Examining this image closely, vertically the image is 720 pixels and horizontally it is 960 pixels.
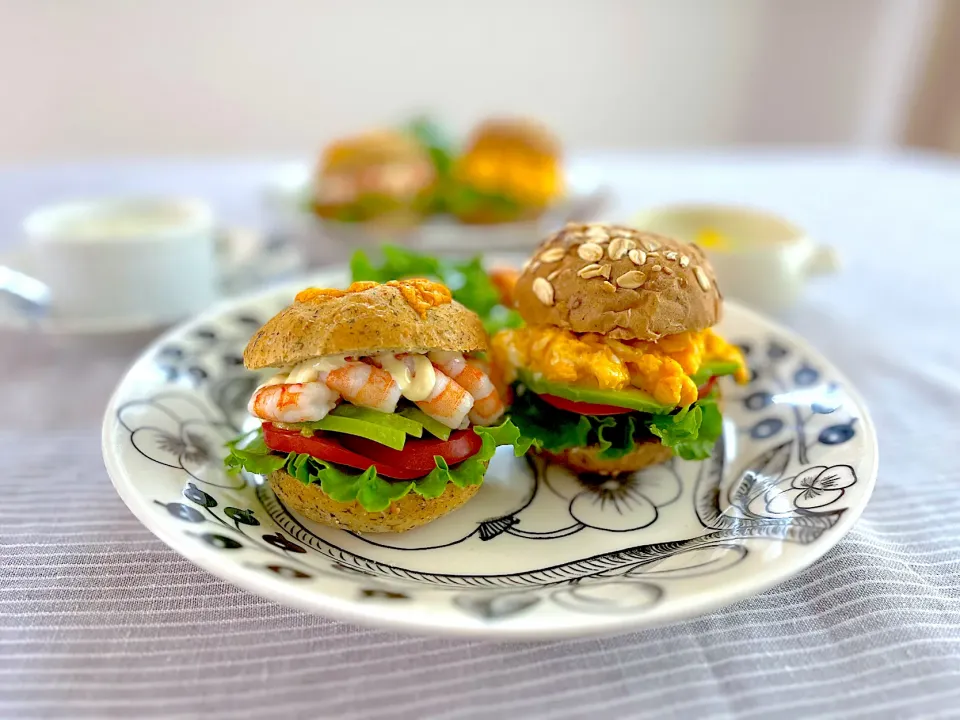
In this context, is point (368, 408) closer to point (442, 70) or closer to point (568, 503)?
point (568, 503)

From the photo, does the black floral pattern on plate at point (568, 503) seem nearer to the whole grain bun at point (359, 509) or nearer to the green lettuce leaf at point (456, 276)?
the whole grain bun at point (359, 509)

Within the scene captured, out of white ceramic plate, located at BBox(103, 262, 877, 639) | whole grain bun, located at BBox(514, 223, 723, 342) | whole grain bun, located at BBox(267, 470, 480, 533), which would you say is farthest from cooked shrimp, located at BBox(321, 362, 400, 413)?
whole grain bun, located at BBox(514, 223, 723, 342)

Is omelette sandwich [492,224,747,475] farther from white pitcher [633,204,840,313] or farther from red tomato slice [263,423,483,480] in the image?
white pitcher [633,204,840,313]

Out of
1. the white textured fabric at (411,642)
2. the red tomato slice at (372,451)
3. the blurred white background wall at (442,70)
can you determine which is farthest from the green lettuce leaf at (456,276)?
the blurred white background wall at (442,70)

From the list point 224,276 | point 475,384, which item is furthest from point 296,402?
point 224,276

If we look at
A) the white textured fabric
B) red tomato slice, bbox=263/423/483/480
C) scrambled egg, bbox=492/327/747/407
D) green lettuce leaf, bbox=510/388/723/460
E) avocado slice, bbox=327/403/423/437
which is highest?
scrambled egg, bbox=492/327/747/407
